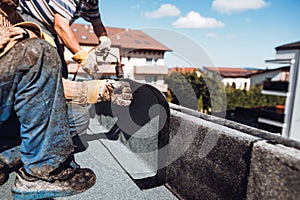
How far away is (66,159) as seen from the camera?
110cm

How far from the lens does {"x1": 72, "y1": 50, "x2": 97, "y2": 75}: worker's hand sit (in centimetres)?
128

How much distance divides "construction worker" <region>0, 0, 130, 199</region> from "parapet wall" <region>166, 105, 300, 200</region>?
0.45 metres

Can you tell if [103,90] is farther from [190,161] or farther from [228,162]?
[228,162]

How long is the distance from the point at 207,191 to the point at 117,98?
0.63 m

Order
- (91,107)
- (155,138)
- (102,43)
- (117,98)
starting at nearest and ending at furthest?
(117,98) < (155,138) < (102,43) < (91,107)

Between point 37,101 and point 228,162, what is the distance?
830 mm

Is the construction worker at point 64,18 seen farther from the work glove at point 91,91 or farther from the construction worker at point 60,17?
the work glove at point 91,91

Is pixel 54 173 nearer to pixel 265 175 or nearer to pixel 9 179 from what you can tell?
pixel 9 179

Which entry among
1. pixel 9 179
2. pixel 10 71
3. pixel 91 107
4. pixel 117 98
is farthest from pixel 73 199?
pixel 91 107

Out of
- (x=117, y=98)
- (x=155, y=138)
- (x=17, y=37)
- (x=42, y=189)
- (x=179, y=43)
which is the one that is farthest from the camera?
(x=179, y=43)

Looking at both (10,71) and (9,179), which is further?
(9,179)

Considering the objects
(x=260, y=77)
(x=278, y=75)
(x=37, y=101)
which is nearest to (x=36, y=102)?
(x=37, y=101)

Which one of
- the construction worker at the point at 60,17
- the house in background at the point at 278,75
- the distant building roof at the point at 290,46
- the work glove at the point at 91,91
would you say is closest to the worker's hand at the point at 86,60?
the construction worker at the point at 60,17

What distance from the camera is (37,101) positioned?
3.12 ft
